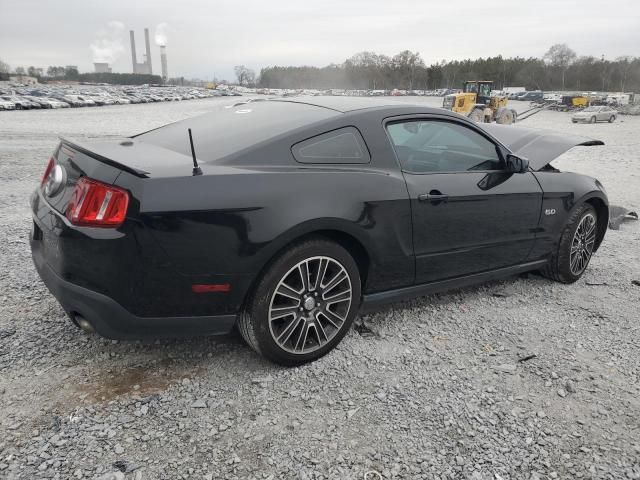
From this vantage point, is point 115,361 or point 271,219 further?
point 115,361

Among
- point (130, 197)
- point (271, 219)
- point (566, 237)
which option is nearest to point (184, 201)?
point (130, 197)

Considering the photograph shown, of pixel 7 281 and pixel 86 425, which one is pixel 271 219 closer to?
pixel 86 425

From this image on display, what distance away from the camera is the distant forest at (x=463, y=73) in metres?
87.3

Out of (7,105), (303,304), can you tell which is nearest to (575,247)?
(303,304)

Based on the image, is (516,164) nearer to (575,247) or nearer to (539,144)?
(539,144)

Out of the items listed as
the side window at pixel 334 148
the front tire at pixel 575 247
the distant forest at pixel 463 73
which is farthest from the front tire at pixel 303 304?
the distant forest at pixel 463 73

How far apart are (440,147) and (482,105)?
26.0 meters

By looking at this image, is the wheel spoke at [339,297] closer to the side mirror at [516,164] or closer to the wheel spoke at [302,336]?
the wheel spoke at [302,336]

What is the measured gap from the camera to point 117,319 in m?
2.49

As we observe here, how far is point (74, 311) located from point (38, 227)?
61cm

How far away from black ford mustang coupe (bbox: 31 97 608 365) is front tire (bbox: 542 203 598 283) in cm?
50

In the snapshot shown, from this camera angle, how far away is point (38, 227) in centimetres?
286

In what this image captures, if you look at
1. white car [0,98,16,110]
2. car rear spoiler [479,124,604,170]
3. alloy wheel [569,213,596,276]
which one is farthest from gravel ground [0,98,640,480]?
white car [0,98,16,110]

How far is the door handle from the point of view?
3254mm
